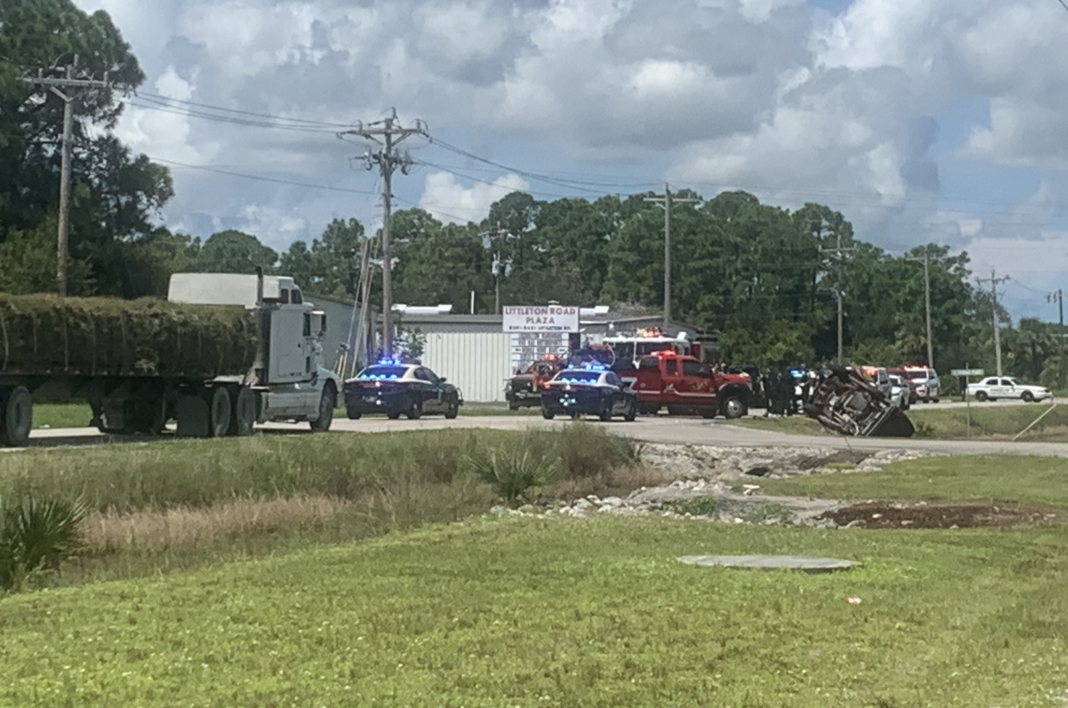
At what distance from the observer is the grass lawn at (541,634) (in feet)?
25.6

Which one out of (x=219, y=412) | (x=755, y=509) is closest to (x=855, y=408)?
(x=219, y=412)

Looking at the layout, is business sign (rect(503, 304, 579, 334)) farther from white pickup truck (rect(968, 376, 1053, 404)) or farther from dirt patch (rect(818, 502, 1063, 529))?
dirt patch (rect(818, 502, 1063, 529))

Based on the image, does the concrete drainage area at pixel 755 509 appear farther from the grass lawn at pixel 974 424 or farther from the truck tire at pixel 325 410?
the grass lawn at pixel 974 424

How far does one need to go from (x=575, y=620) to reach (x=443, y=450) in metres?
13.8

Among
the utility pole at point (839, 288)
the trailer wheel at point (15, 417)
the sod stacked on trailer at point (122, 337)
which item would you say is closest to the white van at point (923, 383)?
the utility pole at point (839, 288)

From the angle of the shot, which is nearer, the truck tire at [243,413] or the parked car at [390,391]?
the truck tire at [243,413]

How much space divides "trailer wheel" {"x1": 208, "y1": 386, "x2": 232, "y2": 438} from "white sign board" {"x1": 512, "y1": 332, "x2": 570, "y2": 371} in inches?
1392

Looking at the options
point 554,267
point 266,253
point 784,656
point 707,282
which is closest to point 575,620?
point 784,656

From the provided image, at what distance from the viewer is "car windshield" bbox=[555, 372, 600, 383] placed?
45281mm

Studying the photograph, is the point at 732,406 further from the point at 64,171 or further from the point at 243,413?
the point at 243,413

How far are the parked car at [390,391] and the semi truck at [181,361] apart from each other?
6.38 meters

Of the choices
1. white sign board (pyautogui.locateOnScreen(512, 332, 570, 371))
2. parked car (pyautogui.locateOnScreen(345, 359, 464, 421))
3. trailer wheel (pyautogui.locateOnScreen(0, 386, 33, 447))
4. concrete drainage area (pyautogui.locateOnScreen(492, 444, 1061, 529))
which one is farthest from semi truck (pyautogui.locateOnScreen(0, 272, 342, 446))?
white sign board (pyautogui.locateOnScreen(512, 332, 570, 371))

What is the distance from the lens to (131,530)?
16.2 meters

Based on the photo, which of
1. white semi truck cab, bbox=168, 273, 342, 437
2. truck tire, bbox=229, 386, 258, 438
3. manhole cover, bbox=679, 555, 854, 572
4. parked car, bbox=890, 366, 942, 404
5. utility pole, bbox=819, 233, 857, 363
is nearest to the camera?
manhole cover, bbox=679, 555, 854, 572
